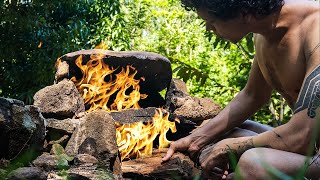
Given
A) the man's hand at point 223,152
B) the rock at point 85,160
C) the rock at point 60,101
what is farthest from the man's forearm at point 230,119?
the rock at point 60,101

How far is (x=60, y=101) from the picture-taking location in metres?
3.99

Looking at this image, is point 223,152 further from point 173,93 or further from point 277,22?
point 173,93

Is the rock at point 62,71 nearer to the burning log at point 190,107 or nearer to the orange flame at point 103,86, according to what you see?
the orange flame at point 103,86

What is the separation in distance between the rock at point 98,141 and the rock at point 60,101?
0.45m

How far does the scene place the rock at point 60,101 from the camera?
3.91m

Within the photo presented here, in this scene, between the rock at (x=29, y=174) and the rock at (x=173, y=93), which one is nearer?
the rock at (x=29, y=174)

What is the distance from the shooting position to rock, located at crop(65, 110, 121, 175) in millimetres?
3070

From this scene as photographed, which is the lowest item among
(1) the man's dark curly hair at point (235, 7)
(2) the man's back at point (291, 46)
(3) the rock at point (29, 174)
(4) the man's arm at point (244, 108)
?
(3) the rock at point (29, 174)

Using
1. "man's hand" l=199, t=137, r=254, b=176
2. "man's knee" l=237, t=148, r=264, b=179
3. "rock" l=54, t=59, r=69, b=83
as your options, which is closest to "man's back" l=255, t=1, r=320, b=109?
"man's hand" l=199, t=137, r=254, b=176

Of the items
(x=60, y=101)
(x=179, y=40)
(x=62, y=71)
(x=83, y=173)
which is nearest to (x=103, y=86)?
(x=62, y=71)

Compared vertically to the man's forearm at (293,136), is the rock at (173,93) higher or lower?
lower

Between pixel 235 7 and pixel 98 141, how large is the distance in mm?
1252

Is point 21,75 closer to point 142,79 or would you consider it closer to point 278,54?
point 142,79

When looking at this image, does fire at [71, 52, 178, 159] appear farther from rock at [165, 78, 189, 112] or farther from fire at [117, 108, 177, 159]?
fire at [117, 108, 177, 159]
